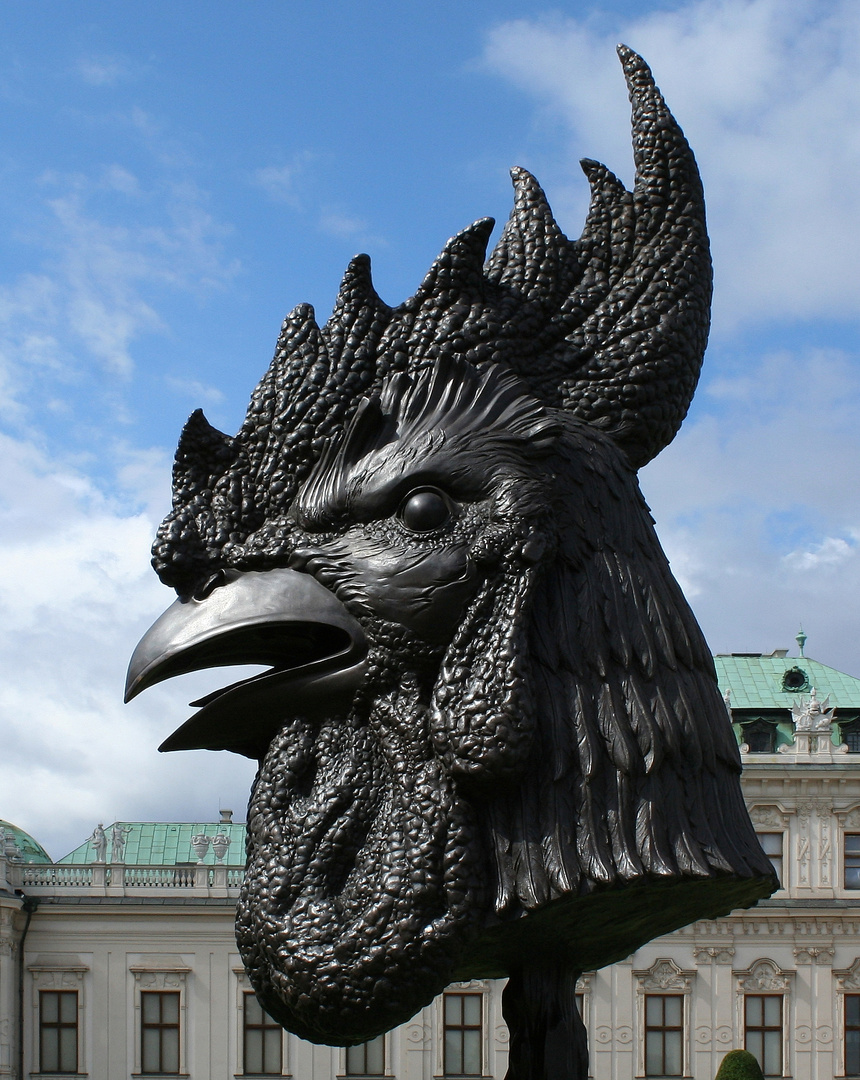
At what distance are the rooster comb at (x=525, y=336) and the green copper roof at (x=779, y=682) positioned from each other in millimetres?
24342

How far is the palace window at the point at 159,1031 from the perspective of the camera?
2547cm

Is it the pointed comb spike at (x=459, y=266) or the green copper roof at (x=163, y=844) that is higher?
the pointed comb spike at (x=459, y=266)

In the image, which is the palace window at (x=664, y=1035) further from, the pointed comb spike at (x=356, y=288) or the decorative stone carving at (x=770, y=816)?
the pointed comb spike at (x=356, y=288)

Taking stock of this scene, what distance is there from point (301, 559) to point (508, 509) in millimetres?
449

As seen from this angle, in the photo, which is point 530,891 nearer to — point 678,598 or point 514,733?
point 514,733

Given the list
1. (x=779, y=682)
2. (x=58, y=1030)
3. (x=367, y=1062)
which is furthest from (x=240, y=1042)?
(x=779, y=682)

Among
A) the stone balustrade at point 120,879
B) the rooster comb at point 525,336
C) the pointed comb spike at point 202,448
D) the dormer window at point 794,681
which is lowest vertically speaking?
the stone balustrade at point 120,879

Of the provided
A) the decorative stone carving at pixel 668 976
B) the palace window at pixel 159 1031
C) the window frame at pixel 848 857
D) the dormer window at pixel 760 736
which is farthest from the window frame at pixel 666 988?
the palace window at pixel 159 1031

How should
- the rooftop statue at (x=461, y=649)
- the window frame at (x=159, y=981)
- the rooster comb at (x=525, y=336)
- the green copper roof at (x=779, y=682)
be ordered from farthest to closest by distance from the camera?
the green copper roof at (x=779, y=682) → the window frame at (x=159, y=981) → the rooster comb at (x=525, y=336) → the rooftop statue at (x=461, y=649)

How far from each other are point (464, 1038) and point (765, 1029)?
5.25m

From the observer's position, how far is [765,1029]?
82.4 feet

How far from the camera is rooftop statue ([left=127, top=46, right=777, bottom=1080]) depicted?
2.70 meters

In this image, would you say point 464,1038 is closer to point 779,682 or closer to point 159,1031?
point 159,1031

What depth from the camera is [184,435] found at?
10.3 ft
